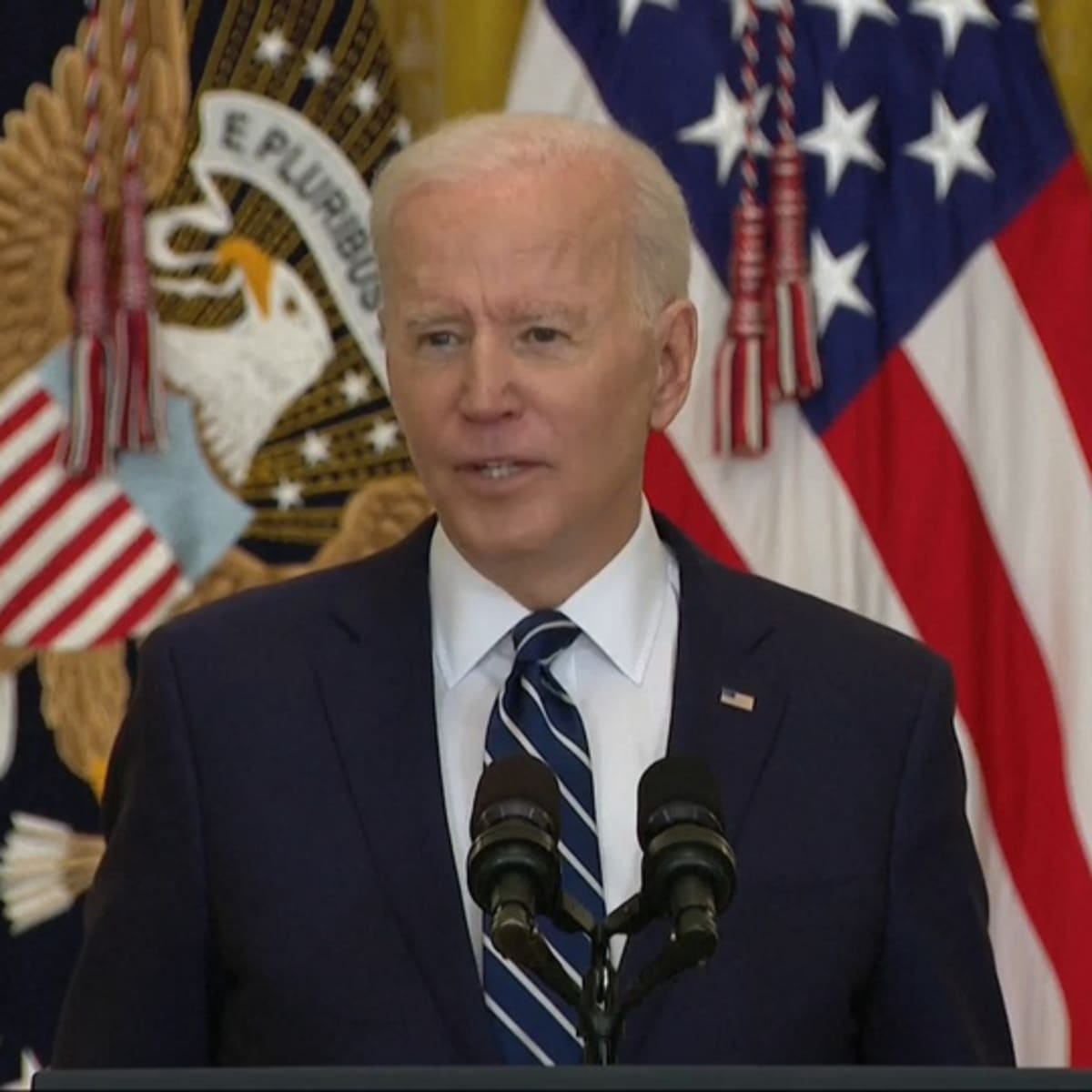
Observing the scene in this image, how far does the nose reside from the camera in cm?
192

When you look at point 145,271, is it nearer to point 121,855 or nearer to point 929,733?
point 121,855

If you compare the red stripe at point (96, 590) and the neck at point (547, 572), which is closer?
the neck at point (547, 572)

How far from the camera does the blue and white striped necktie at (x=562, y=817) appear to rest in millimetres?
1926

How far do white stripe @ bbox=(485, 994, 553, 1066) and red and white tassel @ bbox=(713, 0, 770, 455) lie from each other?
48.1 inches

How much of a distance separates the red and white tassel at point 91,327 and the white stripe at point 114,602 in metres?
0.14

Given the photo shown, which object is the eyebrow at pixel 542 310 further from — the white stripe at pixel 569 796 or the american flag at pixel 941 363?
the american flag at pixel 941 363

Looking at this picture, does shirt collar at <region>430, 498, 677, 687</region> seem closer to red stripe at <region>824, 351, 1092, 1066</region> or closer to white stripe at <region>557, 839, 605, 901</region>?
white stripe at <region>557, 839, 605, 901</region>

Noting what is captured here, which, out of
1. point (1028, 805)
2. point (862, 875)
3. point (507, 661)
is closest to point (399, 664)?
point (507, 661)

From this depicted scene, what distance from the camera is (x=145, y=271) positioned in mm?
2947

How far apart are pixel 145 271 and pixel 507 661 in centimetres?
109

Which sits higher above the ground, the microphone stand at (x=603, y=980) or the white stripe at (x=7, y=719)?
the white stripe at (x=7, y=719)

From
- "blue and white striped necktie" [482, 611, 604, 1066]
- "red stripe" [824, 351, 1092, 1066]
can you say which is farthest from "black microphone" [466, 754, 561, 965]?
"red stripe" [824, 351, 1092, 1066]

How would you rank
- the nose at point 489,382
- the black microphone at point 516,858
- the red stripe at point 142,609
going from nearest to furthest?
the black microphone at point 516,858, the nose at point 489,382, the red stripe at point 142,609

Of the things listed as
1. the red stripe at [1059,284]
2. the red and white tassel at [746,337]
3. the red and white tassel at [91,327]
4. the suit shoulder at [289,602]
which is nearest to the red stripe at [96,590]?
the red and white tassel at [91,327]
